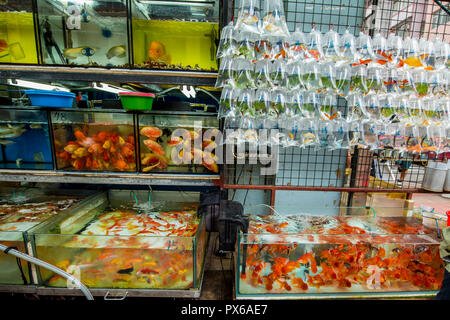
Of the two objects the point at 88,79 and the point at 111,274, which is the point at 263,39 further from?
the point at 111,274

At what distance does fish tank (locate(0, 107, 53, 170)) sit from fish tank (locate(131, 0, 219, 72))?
1.08 m

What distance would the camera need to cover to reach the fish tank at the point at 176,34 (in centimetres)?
176

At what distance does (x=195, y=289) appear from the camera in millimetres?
1636

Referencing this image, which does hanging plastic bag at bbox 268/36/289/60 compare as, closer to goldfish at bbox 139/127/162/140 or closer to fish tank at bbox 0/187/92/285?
goldfish at bbox 139/127/162/140

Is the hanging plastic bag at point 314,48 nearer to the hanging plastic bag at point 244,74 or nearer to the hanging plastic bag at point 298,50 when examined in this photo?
the hanging plastic bag at point 298,50

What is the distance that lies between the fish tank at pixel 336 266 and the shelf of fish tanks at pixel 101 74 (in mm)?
1395

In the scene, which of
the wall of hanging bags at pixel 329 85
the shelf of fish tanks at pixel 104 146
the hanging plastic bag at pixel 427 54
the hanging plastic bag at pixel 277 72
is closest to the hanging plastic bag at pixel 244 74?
the wall of hanging bags at pixel 329 85

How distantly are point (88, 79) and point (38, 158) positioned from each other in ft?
2.91

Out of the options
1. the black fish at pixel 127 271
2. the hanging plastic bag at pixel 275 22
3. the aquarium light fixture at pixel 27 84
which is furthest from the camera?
the aquarium light fixture at pixel 27 84

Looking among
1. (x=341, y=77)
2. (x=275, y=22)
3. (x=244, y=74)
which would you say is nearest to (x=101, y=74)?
(x=244, y=74)

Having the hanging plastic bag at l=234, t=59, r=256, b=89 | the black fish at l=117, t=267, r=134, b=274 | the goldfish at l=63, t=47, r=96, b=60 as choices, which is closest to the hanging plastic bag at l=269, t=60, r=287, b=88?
the hanging plastic bag at l=234, t=59, r=256, b=89

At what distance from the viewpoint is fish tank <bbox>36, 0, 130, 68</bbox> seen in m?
1.71

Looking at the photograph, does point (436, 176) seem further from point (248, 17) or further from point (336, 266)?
point (248, 17)

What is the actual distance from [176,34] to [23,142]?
5.59 ft
